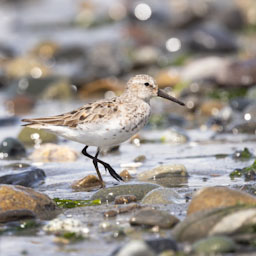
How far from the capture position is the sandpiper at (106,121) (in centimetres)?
593

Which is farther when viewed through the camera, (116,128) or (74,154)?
(74,154)

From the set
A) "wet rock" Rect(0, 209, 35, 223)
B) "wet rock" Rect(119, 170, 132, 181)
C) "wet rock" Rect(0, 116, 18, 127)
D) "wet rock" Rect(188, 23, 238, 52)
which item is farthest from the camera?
"wet rock" Rect(188, 23, 238, 52)

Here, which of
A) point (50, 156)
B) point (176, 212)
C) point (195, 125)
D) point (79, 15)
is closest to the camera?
point (176, 212)

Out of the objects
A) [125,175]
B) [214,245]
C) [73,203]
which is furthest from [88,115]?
[214,245]

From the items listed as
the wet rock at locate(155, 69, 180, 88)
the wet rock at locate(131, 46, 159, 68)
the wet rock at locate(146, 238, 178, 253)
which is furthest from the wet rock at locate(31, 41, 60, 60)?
the wet rock at locate(146, 238, 178, 253)

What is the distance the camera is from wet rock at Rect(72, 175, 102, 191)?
6.12 metres

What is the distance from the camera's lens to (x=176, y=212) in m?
4.80

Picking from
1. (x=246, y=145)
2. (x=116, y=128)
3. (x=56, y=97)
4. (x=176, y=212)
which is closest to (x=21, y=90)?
(x=56, y=97)

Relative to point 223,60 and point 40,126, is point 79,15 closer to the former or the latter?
point 223,60

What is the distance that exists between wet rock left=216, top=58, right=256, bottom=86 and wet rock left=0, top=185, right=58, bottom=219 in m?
6.96

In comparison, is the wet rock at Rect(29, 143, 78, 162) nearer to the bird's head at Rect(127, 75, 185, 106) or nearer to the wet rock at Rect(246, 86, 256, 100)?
the bird's head at Rect(127, 75, 185, 106)

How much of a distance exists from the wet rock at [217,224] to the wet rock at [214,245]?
9.6 inches

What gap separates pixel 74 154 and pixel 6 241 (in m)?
3.33

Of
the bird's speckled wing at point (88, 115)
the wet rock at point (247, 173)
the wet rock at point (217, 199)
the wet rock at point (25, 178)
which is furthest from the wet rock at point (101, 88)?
the wet rock at point (217, 199)
